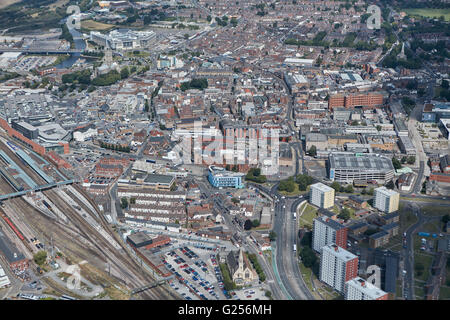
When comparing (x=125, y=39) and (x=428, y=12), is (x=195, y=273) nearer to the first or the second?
(x=125, y=39)

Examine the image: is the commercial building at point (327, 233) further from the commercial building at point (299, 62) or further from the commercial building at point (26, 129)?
the commercial building at point (299, 62)

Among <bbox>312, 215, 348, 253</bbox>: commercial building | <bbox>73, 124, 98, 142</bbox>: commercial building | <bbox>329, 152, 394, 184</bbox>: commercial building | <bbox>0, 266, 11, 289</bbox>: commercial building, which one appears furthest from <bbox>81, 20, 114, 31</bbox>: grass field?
<bbox>312, 215, 348, 253</bbox>: commercial building

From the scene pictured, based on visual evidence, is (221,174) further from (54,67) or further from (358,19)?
(358,19)

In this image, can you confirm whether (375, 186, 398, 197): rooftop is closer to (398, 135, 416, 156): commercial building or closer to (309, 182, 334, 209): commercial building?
(309, 182, 334, 209): commercial building

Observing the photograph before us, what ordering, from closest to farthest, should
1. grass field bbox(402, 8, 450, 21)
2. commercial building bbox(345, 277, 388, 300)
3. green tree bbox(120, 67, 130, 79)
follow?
commercial building bbox(345, 277, 388, 300)
green tree bbox(120, 67, 130, 79)
grass field bbox(402, 8, 450, 21)

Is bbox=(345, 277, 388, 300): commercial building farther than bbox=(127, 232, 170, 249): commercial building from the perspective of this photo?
No

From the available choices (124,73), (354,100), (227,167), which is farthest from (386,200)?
(124,73)
